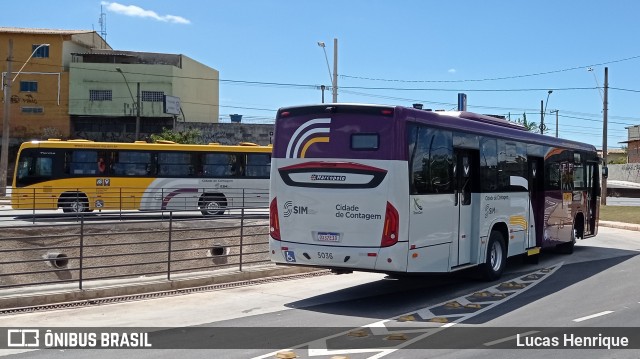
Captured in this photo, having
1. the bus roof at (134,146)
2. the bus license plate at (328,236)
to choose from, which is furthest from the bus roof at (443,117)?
the bus roof at (134,146)

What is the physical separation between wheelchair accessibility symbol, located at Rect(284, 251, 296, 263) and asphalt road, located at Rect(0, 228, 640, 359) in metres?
0.74

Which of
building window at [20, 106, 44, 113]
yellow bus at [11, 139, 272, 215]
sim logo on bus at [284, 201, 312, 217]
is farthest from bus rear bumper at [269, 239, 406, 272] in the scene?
building window at [20, 106, 44, 113]

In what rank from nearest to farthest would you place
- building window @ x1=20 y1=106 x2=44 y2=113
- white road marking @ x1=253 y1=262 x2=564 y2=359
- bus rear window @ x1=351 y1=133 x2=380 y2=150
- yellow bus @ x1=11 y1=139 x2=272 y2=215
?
1. white road marking @ x1=253 y1=262 x2=564 y2=359
2. bus rear window @ x1=351 y1=133 x2=380 y2=150
3. yellow bus @ x1=11 y1=139 x2=272 y2=215
4. building window @ x1=20 y1=106 x2=44 y2=113

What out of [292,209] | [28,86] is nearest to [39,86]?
[28,86]

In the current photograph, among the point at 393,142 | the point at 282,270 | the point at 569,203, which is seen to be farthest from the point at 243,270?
the point at 569,203

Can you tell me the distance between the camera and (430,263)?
1106cm

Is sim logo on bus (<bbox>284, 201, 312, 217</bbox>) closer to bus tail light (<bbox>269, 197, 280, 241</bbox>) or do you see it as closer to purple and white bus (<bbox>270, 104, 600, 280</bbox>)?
purple and white bus (<bbox>270, 104, 600, 280</bbox>)

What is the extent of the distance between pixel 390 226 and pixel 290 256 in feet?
6.27

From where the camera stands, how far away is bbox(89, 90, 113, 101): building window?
6216cm

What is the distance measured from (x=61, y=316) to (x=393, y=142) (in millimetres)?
5679

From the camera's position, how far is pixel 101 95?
204ft

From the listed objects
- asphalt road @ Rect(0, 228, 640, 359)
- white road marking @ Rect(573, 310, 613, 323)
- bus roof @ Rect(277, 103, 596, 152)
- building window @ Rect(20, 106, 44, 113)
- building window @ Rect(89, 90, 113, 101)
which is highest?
building window @ Rect(89, 90, 113, 101)

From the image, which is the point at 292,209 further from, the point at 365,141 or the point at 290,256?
the point at 365,141

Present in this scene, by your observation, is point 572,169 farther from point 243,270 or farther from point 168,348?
point 168,348
